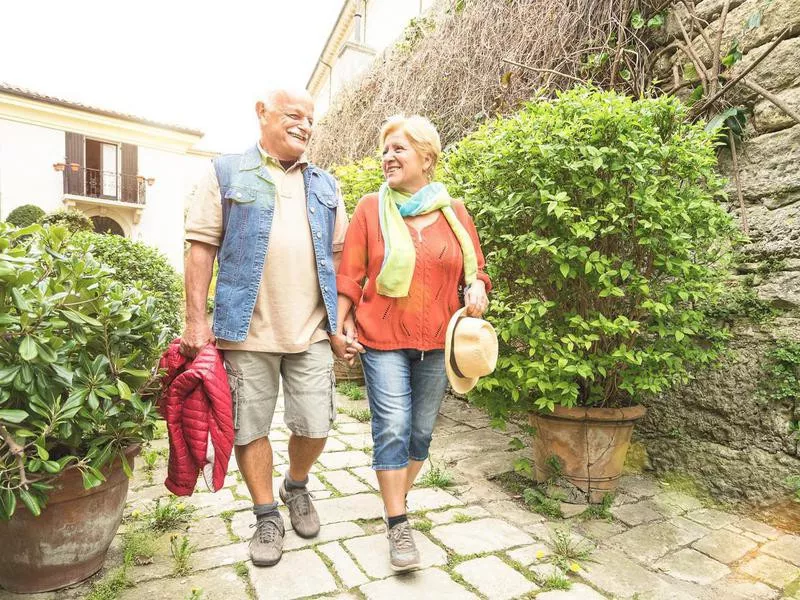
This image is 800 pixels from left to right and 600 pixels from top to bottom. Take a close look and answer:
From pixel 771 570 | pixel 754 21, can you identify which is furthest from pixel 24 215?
pixel 771 570

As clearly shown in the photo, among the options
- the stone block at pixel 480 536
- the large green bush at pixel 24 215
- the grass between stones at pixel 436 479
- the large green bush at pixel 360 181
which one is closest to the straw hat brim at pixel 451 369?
the stone block at pixel 480 536

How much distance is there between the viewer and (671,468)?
348 cm

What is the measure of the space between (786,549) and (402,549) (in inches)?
79.7

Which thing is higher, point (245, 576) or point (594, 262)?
point (594, 262)

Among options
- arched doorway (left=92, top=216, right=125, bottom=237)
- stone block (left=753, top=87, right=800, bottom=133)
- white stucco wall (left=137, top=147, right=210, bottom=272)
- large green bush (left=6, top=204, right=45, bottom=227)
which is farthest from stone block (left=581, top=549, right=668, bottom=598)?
arched doorway (left=92, top=216, right=125, bottom=237)

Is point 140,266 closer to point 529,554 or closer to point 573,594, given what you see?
point 529,554

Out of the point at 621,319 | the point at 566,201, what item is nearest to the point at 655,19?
the point at 566,201

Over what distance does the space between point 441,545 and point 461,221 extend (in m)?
1.61

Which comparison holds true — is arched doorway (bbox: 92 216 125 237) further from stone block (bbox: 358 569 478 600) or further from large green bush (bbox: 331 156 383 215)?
stone block (bbox: 358 569 478 600)

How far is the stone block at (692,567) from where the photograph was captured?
94.6 inches

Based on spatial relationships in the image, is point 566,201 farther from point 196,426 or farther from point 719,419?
point 196,426

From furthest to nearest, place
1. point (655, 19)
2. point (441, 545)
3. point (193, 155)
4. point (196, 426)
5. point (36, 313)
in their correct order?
1. point (193, 155)
2. point (655, 19)
3. point (441, 545)
4. point (196, 426)
5. point (36, 313)

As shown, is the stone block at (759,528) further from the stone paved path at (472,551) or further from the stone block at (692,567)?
the stone block at (692,567)

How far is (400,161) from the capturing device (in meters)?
2.51
